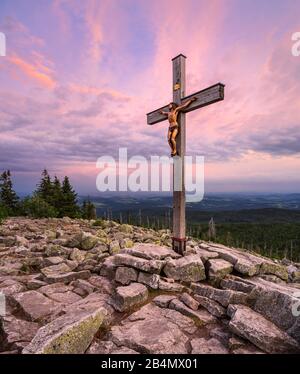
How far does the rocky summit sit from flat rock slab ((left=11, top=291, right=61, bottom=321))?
0.07ft

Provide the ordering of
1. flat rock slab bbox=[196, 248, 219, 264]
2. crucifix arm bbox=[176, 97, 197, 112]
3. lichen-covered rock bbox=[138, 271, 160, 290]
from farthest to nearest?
crucifix arm bbox=[176, 97, 197, 112], flat rock slab bbox=[196, 248, 219, 264], lichen-covered rock bbox=[138, 271, 160, 290]

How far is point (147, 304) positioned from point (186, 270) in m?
1.40

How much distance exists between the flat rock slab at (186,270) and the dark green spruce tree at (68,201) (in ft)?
175

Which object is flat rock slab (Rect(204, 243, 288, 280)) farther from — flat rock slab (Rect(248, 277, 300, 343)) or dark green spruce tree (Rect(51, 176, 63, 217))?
dark green spruce tree (Rect(51, 176, 63, 217))

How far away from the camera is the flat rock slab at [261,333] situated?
4.29 meters

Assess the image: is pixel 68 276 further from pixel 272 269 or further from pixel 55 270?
pixel 272 269

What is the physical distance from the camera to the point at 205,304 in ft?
19.0

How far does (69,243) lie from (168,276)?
5210mm

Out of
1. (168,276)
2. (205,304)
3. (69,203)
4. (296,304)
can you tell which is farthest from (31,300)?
(69,203)

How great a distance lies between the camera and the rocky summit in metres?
4.45

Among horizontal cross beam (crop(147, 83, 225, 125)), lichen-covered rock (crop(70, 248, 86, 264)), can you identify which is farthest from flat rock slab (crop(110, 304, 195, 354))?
horizontal cross beam (crop(147, 83, 225, 125))

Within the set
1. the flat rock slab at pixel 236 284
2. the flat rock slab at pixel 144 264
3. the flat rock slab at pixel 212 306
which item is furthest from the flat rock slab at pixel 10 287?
the flat rock slab at pixel 236 284

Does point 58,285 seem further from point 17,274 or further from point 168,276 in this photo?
point 168,276
